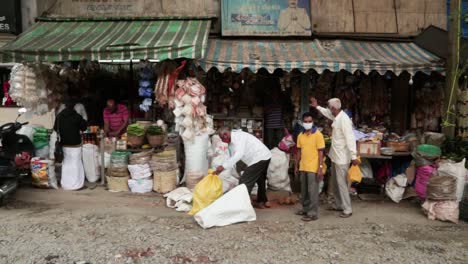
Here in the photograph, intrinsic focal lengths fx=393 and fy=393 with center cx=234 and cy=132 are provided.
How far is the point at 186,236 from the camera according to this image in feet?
17.8

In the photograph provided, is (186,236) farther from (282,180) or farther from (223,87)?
(223,87)

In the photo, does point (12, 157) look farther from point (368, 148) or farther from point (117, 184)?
point (368, 148)

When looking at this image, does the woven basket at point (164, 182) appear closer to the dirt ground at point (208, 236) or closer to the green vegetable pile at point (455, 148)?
the dirt ground at point (208, 236)

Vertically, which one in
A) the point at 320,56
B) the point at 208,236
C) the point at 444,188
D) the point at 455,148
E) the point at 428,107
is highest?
→ the point at 320,56

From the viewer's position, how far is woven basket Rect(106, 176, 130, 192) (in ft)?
24.8

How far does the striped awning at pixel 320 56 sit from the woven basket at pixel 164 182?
2.15 metres

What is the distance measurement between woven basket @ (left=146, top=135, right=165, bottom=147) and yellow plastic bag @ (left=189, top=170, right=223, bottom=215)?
198cm

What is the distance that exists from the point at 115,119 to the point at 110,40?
5.33 ft

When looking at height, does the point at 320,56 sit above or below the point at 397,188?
above

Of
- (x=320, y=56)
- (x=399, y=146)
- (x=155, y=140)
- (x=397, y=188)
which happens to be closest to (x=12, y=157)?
(x=155, y=140)

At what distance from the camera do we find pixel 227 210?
5.70m

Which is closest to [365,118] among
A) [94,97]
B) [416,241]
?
[416,241]

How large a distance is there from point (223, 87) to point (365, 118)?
3.40m

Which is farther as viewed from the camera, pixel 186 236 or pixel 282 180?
pixel 282 180
